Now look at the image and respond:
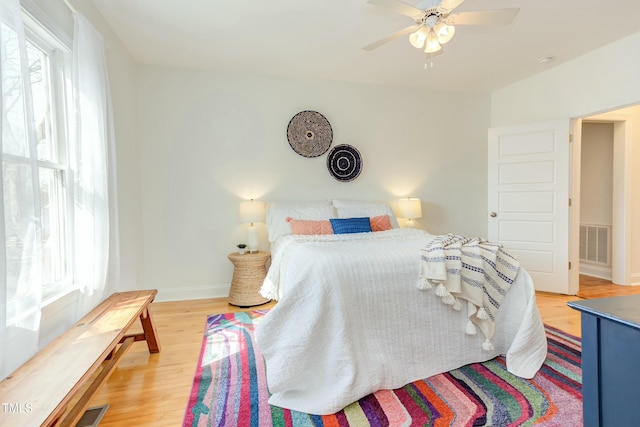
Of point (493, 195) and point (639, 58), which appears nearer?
point (639, 58)

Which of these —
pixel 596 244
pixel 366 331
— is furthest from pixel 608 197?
pixel 366 331

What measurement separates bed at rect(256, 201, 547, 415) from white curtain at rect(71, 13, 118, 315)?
1139 mm

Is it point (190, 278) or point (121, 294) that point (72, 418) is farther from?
point (190, 278)

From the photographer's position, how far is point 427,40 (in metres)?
2.14

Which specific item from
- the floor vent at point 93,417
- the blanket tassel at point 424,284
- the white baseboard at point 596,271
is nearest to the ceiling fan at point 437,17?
the blanket tassel at point 424,284

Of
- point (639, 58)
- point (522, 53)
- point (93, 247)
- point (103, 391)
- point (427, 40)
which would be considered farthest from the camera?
point (522, 53)

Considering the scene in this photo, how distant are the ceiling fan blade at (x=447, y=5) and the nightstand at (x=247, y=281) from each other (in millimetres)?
2558

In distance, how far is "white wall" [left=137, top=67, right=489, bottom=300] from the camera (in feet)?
11.3

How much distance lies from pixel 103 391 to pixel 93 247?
84 cm

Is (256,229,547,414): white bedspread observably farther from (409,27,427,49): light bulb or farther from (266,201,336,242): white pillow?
(409,27,427,49): light bulb

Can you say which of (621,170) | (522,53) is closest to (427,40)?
(522,53)

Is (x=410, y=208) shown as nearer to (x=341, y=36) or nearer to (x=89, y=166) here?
(x=341, y=36)

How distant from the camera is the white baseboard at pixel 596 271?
13.7 ft

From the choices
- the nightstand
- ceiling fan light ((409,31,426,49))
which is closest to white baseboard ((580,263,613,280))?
ceiling fan light ((409,31,426,49))
